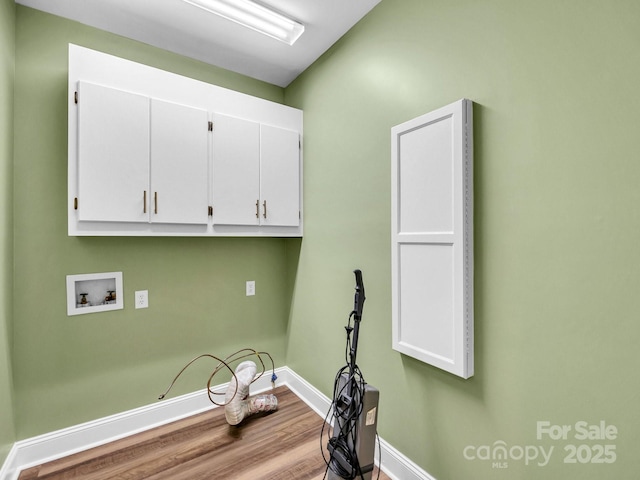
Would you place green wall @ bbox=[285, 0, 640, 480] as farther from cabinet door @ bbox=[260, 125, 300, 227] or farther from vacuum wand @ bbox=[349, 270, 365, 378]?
cabinet door @ bbox=[260, 125, 300, 227]

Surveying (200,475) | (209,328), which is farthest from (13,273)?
(200,475)

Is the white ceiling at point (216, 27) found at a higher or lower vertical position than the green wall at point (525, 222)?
higher

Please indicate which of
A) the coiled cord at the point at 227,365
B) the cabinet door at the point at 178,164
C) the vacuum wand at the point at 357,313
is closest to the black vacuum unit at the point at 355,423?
the vacuum wand at the point at 357,313

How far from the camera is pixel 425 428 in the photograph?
1512mm

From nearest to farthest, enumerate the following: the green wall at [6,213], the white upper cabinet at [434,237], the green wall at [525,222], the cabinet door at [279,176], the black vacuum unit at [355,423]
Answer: the green wall at [525,222] < the white upper cabinet at [434,237] < the black vacuum unit at [355,423] < the green wall at [6,213] < the cabinet door at [279,176]

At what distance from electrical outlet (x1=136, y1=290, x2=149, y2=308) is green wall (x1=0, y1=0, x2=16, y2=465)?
62cm

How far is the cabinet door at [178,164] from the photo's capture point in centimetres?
184

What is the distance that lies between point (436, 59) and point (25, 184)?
7.70ft

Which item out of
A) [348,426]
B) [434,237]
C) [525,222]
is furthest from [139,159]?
[525,222]

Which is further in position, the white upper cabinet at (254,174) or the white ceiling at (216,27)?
the white upper cabinet at (254,174)

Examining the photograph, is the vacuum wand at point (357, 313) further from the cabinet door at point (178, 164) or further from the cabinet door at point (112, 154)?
the cabinet door at point (112, 154)

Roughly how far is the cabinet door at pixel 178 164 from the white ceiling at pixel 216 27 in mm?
519

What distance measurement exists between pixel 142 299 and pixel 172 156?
1.00 m

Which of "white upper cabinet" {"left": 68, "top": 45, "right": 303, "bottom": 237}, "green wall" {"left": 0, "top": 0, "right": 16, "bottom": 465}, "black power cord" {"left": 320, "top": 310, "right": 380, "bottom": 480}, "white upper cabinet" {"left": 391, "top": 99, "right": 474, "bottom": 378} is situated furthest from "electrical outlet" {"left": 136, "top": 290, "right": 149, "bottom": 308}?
"white upper cabinet" {"left": 391, "top": 99, "right": 474, "bottom": 378}
